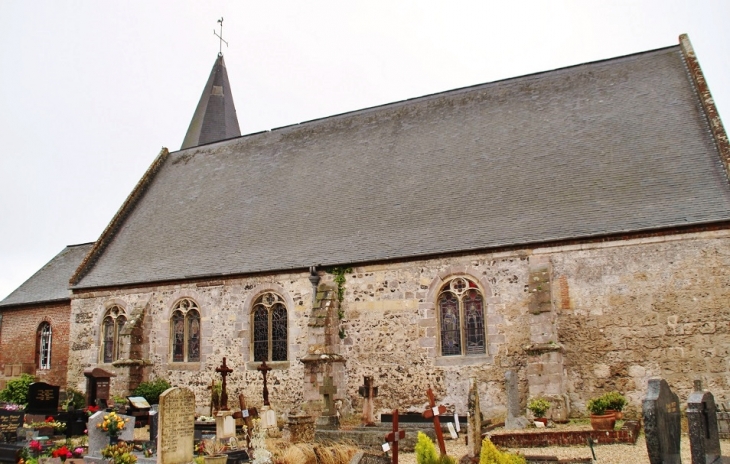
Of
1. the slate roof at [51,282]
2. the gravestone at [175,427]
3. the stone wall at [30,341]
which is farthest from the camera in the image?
the slate roof at [51,282]

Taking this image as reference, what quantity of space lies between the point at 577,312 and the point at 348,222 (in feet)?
21.7

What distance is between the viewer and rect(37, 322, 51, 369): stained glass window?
76.2ft

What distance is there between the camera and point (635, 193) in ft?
48.8

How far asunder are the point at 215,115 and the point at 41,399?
56.0 feet

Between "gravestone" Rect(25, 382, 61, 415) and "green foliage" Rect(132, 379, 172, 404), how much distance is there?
2.67 meters

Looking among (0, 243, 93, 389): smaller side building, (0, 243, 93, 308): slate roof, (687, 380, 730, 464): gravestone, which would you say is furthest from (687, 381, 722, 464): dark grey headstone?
(0, 243, 93, 308): slate roof

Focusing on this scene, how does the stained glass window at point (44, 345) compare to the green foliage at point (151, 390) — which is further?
the stained glass window at point (44, 345)

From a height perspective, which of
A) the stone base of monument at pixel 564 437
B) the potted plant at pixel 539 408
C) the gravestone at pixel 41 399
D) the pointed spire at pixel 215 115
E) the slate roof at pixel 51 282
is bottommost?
the stone base of monument at pixel 564 437

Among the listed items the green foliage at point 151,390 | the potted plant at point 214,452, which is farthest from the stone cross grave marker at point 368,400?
the green foliage at point 151,390

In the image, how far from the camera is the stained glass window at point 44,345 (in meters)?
23.2

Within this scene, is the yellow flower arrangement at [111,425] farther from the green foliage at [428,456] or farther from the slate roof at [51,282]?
the slate roof at [51,282]

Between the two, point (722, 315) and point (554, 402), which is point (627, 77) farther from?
point (554, 402)

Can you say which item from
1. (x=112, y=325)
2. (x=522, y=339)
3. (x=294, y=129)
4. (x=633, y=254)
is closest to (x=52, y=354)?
(x=112, y=325)

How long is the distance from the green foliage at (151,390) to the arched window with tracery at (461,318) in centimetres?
815
